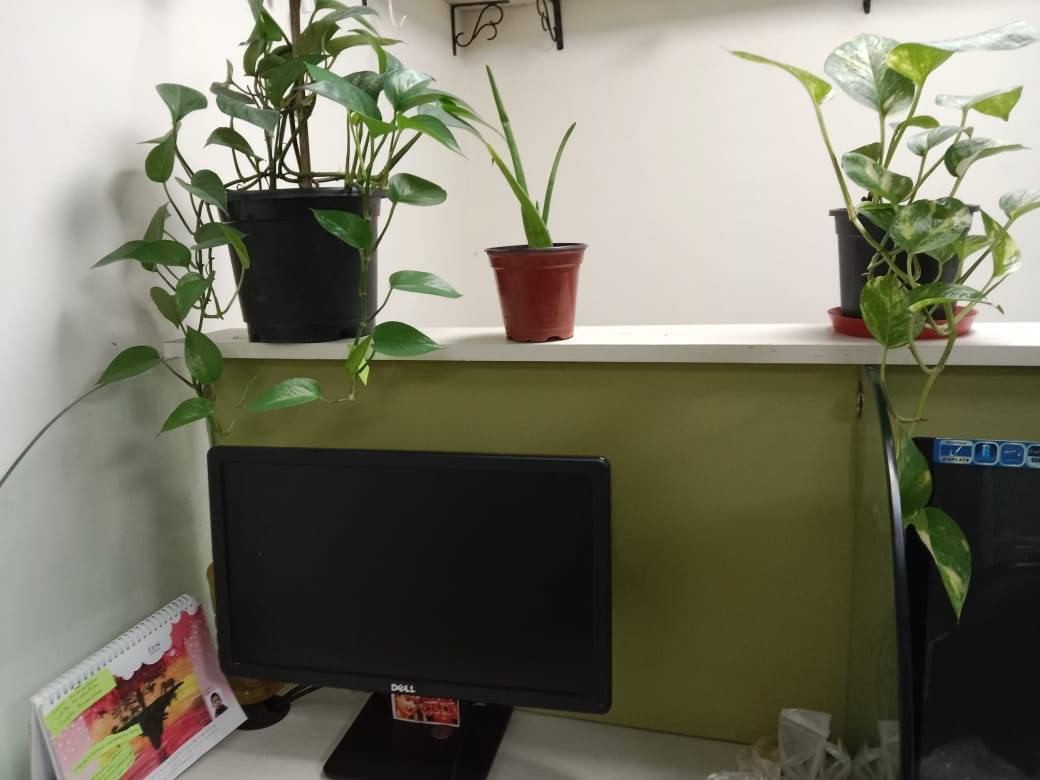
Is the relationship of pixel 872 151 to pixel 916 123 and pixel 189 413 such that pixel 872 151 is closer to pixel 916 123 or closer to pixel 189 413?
pixel 916 123

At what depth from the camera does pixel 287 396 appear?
3.21 feet

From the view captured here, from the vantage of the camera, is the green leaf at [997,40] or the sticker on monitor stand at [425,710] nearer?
the green leaf at [997,40]

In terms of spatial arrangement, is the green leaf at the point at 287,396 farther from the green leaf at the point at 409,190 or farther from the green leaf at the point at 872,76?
the green leaf at the point at 872,76

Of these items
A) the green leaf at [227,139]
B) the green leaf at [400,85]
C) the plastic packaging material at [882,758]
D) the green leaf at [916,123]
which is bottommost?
the plastic packaging material at [882,758]

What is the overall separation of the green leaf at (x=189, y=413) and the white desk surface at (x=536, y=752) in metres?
0.47

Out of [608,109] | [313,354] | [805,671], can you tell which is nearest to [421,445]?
[313,354]

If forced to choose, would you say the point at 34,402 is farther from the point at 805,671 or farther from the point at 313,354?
the point at 805,671

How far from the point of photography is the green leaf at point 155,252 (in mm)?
968

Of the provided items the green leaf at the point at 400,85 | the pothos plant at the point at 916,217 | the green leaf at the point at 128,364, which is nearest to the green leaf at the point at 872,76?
the pothos plant at the point at 916,217

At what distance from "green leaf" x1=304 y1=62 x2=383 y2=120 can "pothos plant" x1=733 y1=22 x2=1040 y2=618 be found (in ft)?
1.37

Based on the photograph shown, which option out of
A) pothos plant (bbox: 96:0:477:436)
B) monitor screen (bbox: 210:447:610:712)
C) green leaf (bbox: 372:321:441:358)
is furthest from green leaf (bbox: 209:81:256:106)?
monitor screen (bbox: 210:447:610:712)

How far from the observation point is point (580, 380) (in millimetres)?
1048

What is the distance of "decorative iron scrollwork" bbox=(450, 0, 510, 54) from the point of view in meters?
2.41

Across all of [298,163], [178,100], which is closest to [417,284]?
[298,163]
